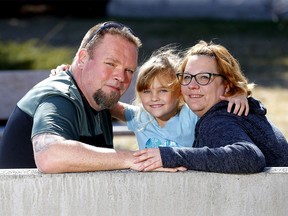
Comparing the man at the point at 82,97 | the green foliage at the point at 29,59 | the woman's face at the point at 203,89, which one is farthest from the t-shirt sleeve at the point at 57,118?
the green foliage at the point at 29,59

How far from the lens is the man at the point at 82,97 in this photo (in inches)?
133

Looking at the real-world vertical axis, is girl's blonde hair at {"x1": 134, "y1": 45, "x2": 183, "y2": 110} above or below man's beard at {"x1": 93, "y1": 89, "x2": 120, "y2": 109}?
above

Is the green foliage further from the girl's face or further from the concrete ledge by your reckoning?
the concrete ledge

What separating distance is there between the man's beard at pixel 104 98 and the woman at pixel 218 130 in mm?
317

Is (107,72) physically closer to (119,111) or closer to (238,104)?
(238,104)

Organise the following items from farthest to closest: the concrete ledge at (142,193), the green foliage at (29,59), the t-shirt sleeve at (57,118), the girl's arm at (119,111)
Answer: the green foliage at (29,59)
the girl's arm at (119,111)
the t-shirt sleeve at (57,118)
the concrete ledge at (142,193)

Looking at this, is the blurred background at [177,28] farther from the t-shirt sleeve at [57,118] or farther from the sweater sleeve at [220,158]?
the sweater sleeve at [220,158]

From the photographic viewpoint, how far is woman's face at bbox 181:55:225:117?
11.6 feet

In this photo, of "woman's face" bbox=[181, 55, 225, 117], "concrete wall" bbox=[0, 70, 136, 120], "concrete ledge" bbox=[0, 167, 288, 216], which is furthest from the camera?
"concrete wall" bbox=[0, 70, 136, 120]

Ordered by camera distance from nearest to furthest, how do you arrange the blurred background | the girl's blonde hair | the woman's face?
the woman's face → the girl's blonde hair → the blurred background

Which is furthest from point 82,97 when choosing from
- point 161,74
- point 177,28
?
point 177,28

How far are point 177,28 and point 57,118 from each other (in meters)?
14.1

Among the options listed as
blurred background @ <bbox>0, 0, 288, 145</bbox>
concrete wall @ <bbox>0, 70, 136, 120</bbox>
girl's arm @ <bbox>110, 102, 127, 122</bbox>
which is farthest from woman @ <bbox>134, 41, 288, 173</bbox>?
blurred background @ <bbox>0, 0, 288, 145</bbox>

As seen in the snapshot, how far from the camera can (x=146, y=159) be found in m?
3.05
